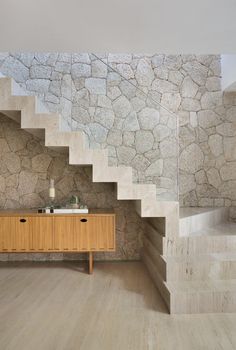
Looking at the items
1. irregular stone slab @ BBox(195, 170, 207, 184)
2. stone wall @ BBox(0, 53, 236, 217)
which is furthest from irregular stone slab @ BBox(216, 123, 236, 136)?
irregular stone slab @ BBox(195, 170, 207, 184)

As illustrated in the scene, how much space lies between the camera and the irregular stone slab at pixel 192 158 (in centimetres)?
530

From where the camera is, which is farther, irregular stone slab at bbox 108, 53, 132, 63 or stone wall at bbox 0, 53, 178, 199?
irregular stone slab at bbox 108, 53, 132, 63

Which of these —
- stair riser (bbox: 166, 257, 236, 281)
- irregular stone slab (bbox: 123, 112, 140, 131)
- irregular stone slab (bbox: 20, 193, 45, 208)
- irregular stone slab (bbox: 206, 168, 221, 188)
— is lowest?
stair riser (bbox: 166, 257, 236, 281)

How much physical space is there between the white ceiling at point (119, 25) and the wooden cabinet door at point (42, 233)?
2134 mm

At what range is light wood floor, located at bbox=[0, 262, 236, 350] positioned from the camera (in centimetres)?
248

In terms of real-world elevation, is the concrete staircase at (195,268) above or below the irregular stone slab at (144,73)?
below

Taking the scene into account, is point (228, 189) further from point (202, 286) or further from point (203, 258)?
point (202, 286)

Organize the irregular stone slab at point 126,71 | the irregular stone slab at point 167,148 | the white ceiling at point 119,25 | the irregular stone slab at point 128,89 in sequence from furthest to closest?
1. the irregular stone slab at point 126,71
2. the irregular stone slab at point 128,89
3. the irregular stone slab at point 167,148
4. the white ceiling at point 119,25

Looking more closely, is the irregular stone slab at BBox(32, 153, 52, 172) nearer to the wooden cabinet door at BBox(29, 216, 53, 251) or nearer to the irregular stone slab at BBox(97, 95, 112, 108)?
the wooden cabinet door at BBox(29, 216, 53, 251)

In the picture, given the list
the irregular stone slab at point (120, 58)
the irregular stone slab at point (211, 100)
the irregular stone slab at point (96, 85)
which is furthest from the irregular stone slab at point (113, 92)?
the irregular stone slab at point (211, 100)

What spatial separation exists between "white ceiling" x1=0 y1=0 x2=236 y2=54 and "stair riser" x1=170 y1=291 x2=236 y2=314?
254 cm

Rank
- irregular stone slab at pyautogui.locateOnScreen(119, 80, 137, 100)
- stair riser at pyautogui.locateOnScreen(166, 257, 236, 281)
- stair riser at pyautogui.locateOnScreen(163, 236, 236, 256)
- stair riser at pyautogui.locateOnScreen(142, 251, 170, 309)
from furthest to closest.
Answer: irregular stone slab at pyautogui.locateOnScreen(119, 80, 137, 100) < stair riser at pyautogui.locateOnScreen(163, 236, 236, 256) < stair riser at pyautogui.locateOnScreen(166, 257, 236, 281) < stair riser at pyautogui.locateOnScreen(142, 251, 170, 309)

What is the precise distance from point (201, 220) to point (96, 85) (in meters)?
2.45

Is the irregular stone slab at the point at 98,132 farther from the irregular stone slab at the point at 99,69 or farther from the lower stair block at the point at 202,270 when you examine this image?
the lower stair block at the point at 202,270
